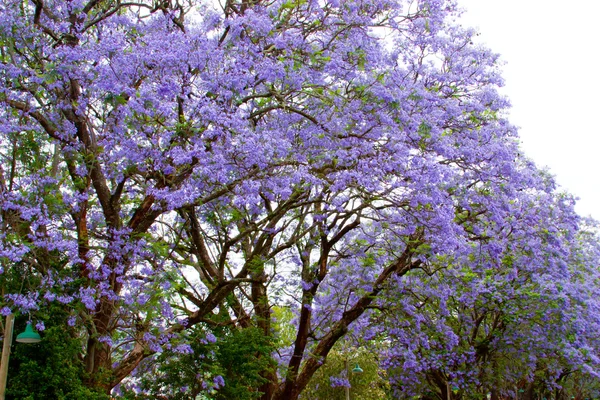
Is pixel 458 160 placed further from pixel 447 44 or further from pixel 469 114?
pixel 447 44

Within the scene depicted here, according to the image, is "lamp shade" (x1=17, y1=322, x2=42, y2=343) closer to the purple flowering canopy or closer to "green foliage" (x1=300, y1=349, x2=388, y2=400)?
the purple flowering canopy

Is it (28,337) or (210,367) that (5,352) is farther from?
(210,367)

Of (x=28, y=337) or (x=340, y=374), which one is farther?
(x=340, y=374)

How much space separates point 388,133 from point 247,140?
216 cm

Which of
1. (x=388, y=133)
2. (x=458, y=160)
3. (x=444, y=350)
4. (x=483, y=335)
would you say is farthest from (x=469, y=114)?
(x=483, y=335)

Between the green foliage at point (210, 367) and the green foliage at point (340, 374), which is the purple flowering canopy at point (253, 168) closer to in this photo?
the green foliage at point (210, 367)

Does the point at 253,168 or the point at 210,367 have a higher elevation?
the point at 253,168

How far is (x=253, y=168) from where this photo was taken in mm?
8766

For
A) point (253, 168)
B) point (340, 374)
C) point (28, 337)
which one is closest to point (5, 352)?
point (28, 337)

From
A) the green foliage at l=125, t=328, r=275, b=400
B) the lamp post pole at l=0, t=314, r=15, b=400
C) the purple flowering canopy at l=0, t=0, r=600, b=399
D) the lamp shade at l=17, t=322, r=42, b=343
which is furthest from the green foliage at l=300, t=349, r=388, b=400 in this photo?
the lamp post pole at l=0, t=314, r=15, b=400

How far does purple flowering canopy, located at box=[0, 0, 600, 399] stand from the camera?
7.96 m

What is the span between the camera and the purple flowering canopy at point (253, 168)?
7.96 m

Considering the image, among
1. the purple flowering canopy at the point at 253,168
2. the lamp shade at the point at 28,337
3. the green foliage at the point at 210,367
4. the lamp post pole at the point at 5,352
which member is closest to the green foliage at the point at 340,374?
the purple flowering canopy at the point at 253,168

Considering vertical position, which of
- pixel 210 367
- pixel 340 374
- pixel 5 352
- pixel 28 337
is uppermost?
pixel 340 374
